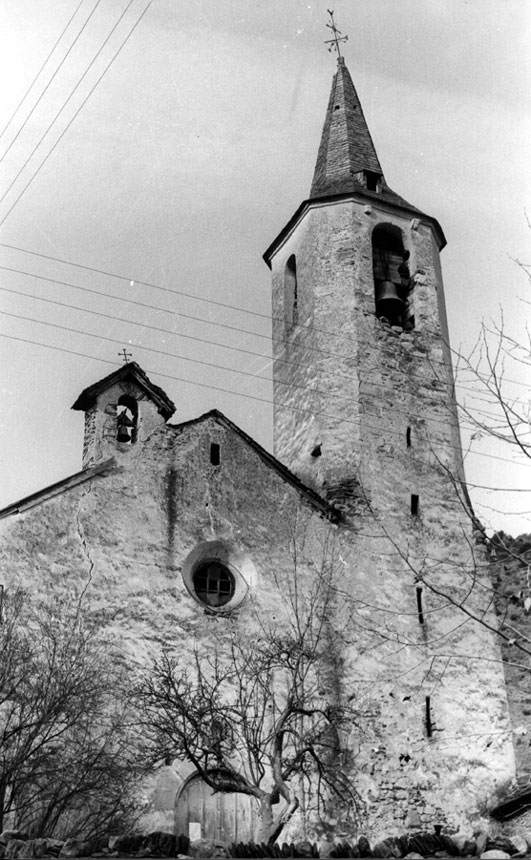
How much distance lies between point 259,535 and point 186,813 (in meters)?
4.76

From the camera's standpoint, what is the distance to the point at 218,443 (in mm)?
18984

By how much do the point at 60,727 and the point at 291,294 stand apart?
11565mm

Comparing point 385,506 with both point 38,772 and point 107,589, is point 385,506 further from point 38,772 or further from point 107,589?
point 38,772

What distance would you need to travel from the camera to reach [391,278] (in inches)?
896

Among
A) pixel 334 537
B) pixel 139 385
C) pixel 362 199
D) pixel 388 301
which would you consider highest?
pixel 362 199

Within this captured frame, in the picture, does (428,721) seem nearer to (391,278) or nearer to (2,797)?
(2,797)

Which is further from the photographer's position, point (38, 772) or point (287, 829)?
point (287, 829)

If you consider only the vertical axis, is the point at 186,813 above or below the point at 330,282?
below

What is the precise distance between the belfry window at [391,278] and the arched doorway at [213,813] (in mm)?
9712

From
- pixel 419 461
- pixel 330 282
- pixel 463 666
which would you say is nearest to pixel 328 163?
pixel 330 282

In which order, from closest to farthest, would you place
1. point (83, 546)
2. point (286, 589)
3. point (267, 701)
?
point (83, 546) → point (267, 701) → point (286, 589)

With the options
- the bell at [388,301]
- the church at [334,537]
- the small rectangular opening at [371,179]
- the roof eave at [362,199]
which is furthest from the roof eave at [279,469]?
the small rectangular opening at [371,179]

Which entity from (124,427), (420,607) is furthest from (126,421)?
(420,607)

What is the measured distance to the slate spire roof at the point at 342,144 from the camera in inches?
944
